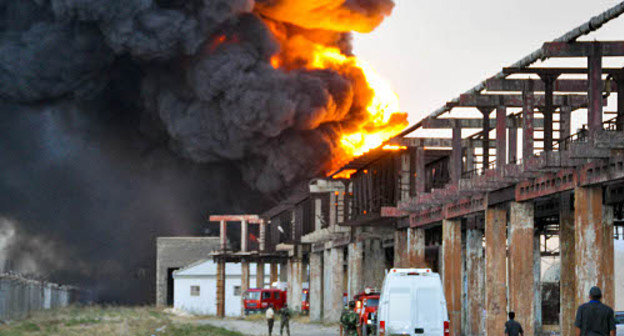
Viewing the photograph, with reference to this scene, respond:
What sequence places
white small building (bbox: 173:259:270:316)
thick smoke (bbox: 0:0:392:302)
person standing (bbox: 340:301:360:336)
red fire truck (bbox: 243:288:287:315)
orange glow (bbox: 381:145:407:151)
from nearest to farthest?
person standing (bbox: 340:301:360:336) < orange glow (bbox: 381:145:407:151) < red fire truck (bbox: 243:288:287:315) < thick smoke (bbox: 0:0:392:302) < white small building (bbox: 173:259:270:316)

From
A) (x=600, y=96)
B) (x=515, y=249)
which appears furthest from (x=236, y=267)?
(x=600, y=96)

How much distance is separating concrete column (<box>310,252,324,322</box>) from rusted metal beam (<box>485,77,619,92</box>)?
32415 mm

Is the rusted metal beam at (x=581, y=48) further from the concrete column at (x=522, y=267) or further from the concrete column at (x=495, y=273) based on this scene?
the concrete column at (x=495, y=273)

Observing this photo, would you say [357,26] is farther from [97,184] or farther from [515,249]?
[515,249]

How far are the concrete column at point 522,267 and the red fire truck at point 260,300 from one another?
4517 cm

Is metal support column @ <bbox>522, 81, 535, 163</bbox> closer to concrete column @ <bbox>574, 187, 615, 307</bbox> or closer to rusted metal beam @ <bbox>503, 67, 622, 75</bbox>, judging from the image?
rusted metal beam @ <bbox>503, 67, 622, 75</bbox>

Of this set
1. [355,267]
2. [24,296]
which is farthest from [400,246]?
[24,296]

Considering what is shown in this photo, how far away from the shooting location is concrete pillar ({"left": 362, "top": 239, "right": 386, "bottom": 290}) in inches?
2226

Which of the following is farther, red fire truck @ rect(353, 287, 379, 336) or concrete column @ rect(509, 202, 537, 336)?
red fire truck @ rect(353, 287, 379, 336)

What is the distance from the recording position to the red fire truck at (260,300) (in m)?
78.9

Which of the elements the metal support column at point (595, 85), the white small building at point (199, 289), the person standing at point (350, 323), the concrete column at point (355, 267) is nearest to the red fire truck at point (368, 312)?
the person standing at point (350, 323)

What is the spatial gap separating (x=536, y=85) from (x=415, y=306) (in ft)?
28.3

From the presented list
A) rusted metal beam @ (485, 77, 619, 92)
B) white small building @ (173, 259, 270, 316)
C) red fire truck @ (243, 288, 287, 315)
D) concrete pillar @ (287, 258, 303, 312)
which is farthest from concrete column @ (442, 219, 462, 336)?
white small building @ (173, 259, 270, 316)

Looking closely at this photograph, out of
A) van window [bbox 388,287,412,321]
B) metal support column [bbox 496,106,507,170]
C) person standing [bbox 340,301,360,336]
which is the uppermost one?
metal support column [bbox 496,106,507,170]
